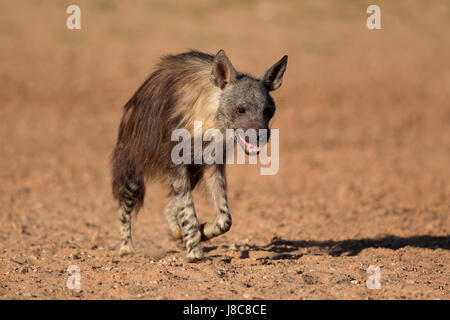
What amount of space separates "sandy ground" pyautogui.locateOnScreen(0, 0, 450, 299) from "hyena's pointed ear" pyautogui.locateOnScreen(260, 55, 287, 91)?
4.14ft

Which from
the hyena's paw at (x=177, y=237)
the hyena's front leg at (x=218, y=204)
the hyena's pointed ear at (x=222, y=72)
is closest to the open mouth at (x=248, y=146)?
the hyena's pointed ear at (x=222, y=72)

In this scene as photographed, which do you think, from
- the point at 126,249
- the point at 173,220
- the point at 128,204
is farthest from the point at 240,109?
the point at 126,249

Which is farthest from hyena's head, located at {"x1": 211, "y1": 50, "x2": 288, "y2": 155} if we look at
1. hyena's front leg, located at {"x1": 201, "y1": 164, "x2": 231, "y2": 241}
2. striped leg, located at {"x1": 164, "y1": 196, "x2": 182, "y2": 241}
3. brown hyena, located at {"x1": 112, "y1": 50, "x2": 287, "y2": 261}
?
striped leg, located at {"x1": 164, "y1": 196, "x2": 182, "y2": 241}

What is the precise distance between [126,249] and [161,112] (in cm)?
177

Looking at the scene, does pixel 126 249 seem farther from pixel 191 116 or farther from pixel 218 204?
pixel 191 116

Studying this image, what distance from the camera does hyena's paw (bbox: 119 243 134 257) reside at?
7387 millimetres

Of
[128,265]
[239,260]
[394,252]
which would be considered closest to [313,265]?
[239,260]

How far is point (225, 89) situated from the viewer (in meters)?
6.43

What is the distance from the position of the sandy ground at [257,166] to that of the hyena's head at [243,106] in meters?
1.23

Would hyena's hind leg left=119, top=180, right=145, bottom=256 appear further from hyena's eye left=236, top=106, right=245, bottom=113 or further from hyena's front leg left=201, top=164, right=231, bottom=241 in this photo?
hyena's eye left=236, top=106, right=245, bottom=113

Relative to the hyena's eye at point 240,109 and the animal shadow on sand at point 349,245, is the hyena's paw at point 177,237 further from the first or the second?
the hyena's eye at point 240,109

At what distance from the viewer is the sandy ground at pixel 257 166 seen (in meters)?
5.98

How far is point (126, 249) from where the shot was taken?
7.43 metres

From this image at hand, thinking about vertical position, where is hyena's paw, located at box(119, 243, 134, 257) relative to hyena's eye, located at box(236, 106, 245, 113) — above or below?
below
